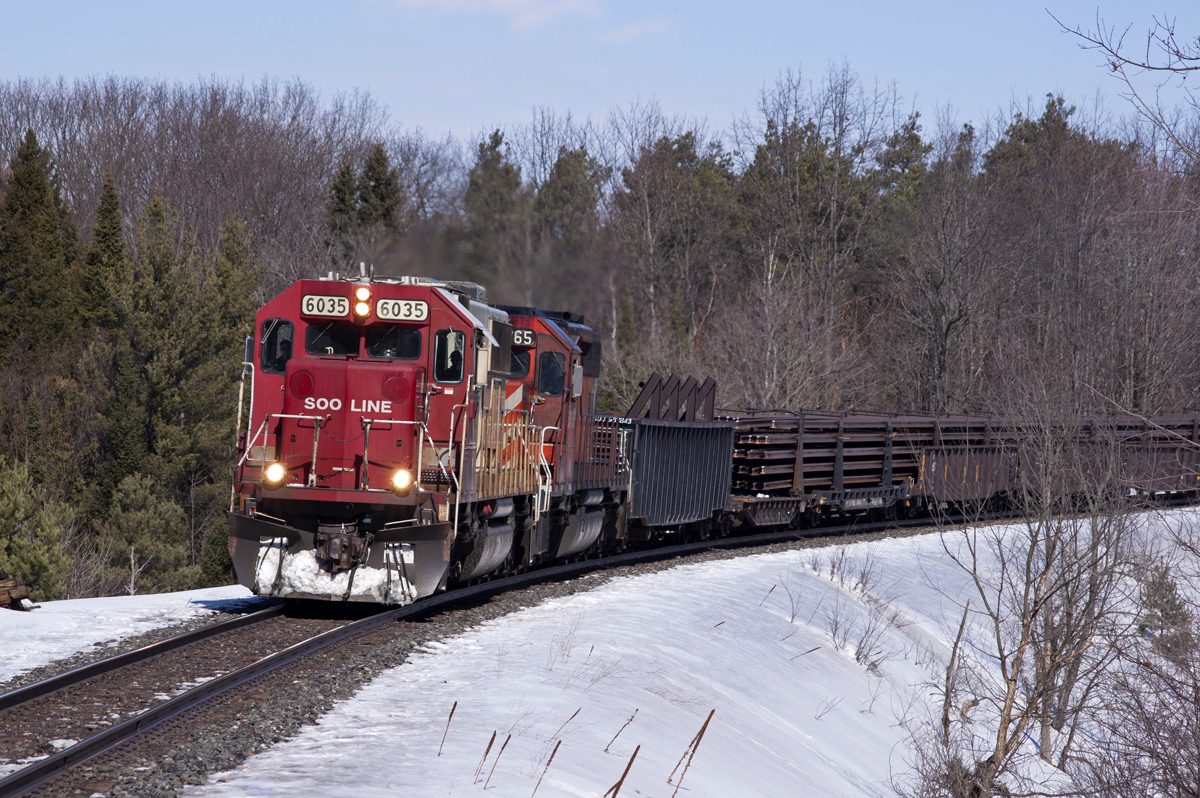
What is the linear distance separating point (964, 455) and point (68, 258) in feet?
139

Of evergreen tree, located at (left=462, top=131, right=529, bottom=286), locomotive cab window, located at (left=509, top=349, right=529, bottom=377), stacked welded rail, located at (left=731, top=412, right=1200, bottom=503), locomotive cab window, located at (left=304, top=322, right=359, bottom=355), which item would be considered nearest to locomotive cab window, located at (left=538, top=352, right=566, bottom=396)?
locomotive cab window, located at (left=509, top=349, right=529, bottom=377)

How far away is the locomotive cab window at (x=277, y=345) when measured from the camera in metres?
12.2

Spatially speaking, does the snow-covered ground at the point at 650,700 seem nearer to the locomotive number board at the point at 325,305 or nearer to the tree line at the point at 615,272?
the locomotive number board at the point at 325,305

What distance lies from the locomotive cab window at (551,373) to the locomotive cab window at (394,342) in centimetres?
328

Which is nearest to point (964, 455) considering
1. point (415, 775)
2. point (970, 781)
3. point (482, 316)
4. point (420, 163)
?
point (970, 781)

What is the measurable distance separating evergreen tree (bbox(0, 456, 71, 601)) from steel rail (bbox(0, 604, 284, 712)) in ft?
48.9

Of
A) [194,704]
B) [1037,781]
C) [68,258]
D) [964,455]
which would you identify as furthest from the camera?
[68,258]

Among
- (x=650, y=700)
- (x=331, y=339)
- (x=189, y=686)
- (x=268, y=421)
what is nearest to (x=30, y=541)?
(x=268, y=421)

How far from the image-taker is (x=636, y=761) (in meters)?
8.00

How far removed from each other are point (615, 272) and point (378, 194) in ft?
40.4

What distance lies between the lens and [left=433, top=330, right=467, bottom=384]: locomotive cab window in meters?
12.0

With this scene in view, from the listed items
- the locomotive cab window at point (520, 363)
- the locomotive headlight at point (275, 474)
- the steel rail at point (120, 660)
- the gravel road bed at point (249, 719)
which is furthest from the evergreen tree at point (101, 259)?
the gravel road bed at point (249, 719)

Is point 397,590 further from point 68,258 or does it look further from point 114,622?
point 68,258

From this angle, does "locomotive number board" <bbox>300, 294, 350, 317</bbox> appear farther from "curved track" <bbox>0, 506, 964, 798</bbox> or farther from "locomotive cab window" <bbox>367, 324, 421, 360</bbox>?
"curved track" <bbox>0, 506, 964, 798</bbox>
